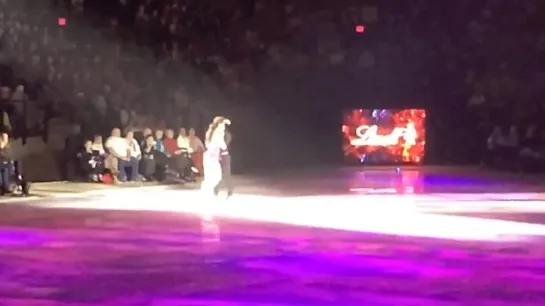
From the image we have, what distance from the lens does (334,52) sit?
24.3 metres

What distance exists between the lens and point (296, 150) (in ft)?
80.5

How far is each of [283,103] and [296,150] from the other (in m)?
1.37

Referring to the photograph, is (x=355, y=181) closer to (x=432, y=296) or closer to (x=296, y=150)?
(x=296, y=150)

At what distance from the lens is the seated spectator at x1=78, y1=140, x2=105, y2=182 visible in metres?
16.8

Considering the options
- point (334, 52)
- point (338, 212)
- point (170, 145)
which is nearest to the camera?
point (338, 212)

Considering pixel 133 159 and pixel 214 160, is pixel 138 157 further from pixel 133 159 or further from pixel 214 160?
pixel 214 160

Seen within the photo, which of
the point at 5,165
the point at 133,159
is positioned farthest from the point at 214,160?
the point at 133,159

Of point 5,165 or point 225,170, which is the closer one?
point 225,170

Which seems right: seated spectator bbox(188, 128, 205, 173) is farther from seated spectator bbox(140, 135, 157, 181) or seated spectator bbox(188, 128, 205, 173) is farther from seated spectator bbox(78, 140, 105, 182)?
seated spectator bbox(78, 140, 105, 182)

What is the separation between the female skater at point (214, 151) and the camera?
1368 centimetres

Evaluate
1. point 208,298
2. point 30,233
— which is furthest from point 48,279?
point 30,233

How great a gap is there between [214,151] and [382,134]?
36.9 feet

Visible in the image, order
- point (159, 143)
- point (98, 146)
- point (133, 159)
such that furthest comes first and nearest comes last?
point (159, 143) < point (133, 159) < point (98, 146)

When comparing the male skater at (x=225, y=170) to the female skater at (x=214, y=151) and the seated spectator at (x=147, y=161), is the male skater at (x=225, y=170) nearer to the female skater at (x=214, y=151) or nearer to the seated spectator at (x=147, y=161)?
the female skater at (x=214, y=151)
